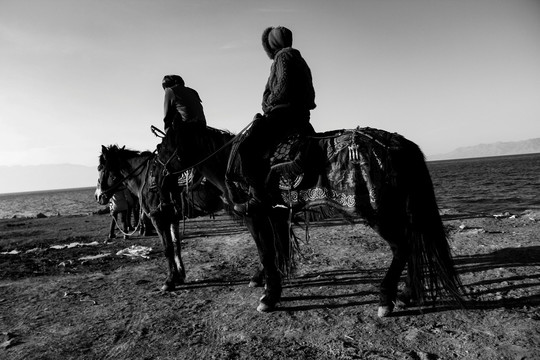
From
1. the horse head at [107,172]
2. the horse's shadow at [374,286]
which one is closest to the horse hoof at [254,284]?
the horse's shadow at [374,286]

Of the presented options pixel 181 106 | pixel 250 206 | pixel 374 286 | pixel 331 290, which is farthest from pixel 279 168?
pixel 374 286

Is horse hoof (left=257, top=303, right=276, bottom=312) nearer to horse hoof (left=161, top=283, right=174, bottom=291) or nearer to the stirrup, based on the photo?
the stirrup

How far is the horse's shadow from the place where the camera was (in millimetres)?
4473

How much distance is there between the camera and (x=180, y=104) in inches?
239

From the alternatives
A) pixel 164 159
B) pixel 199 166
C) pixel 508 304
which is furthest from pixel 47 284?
pixel 508 304

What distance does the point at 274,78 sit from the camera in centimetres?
485

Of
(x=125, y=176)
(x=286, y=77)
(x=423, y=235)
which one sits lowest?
(x=423, y=235)

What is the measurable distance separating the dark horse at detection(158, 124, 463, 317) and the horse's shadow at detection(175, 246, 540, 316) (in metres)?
0.34

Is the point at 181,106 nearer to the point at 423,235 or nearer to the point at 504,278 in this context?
the point at 423,235

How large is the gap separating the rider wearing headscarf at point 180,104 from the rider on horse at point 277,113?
1674mm

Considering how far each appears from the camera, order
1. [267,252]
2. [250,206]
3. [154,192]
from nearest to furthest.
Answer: [250,206], [267,252], [154,192]

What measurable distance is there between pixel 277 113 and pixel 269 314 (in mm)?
2854

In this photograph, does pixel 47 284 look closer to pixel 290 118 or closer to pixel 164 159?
pixel 164 159

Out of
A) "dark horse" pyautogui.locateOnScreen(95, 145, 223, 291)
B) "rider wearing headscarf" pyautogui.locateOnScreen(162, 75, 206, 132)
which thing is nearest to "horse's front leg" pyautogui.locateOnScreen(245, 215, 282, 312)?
"dark horse" pyautogui.locateOnScreen(95, 145, 223, 291)
